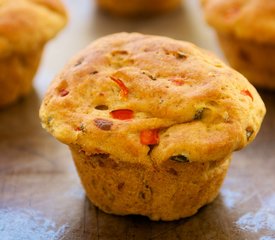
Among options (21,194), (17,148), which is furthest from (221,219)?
(17,148)

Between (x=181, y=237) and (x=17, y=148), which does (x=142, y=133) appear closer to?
(x=181, y=237)

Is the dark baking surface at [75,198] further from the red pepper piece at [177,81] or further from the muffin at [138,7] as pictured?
the muffin at [138,7]

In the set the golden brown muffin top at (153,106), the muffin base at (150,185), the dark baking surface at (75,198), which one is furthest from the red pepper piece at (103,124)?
the dark baking surface at (75,198)

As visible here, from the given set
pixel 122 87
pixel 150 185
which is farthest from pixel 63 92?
pixel 150 185

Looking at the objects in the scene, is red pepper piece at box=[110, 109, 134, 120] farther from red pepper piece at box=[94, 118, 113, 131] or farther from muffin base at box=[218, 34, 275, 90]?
muffin base at box=[218, 34, 275, 90]

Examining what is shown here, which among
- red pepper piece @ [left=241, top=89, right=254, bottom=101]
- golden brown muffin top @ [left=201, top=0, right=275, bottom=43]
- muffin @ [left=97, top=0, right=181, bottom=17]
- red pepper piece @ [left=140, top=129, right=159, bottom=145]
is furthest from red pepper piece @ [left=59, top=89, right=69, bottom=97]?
muffin @ [left=97, top=0, right=181, bottom=17]
